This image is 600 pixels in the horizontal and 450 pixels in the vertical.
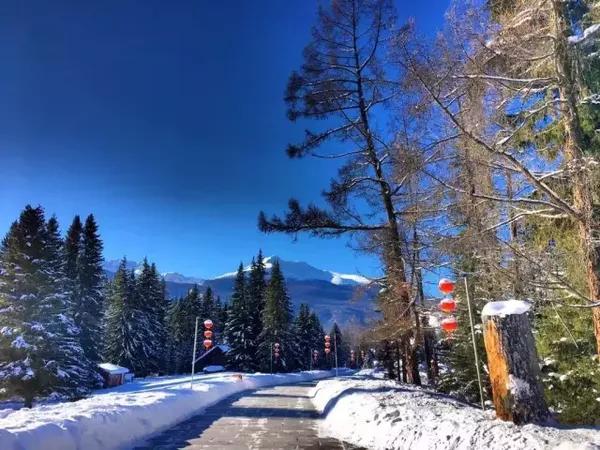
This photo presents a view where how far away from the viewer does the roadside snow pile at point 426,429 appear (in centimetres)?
559

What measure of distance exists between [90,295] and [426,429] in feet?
130

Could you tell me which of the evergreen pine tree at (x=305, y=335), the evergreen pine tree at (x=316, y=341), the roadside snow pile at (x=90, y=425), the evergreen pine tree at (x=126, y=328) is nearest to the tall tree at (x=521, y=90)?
the roadside snow pile at (x=90, y=425)

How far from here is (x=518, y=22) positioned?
6.77 metres

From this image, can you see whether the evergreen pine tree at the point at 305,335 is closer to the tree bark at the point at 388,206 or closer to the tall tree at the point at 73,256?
the tall tree at the point at 73,256

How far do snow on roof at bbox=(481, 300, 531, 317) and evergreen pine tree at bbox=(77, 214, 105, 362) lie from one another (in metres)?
38.5

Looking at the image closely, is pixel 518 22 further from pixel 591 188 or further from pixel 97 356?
pixel 97 356

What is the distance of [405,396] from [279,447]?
13.6 feet

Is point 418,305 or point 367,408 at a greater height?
point 418,305

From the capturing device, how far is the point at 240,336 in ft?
194

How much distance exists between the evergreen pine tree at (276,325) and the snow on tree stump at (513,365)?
2006 inches

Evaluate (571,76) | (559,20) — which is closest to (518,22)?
(559,20)

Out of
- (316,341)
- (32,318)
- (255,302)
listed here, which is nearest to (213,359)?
(255,302)

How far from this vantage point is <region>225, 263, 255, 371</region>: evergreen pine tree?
191ft

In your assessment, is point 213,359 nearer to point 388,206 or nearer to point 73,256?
point 73,256
